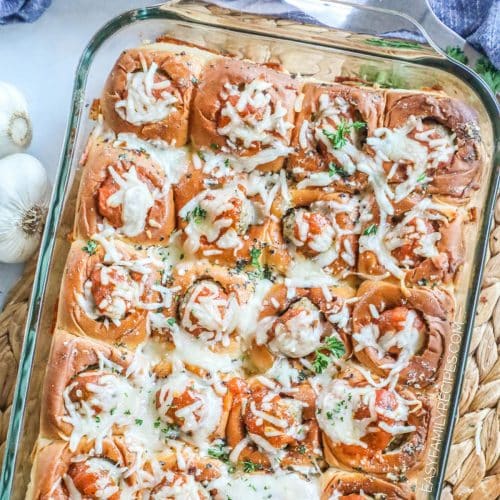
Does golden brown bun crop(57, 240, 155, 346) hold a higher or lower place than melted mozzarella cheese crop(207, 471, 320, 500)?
higher

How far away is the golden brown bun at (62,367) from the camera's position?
2.81 meters

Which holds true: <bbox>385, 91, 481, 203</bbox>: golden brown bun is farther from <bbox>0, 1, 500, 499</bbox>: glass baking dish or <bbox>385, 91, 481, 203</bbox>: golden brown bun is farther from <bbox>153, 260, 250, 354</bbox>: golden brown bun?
<bbox>153, 260, 250, 354</bbox>: golden brown bun

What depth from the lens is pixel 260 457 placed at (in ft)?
9.48

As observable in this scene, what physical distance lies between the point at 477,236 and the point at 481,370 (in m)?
0.58

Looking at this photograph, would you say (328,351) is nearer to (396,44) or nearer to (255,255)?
(255,255)

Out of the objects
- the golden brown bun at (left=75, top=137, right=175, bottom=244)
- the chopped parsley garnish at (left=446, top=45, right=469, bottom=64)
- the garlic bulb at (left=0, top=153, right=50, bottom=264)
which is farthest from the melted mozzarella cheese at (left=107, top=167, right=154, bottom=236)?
the chopped parsley garnish at (left=446, top=45, right=469, bottom=64)

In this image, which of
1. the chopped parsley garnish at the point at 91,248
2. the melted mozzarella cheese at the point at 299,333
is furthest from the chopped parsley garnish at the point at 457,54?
the chopped parsley garnish at the point at 91,248

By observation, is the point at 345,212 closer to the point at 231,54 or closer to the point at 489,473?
the point at 231,54

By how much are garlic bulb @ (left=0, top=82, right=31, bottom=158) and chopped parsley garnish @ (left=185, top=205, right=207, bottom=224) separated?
0.79 m

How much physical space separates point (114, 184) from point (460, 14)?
1.47m

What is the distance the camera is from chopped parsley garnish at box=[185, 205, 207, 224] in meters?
2.91

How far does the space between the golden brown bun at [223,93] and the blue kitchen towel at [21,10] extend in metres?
0.83

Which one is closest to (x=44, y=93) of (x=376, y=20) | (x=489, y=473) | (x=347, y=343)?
(x=376, y=20)

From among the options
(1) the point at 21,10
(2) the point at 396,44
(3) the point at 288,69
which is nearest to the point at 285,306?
(3) the point at 288,69
